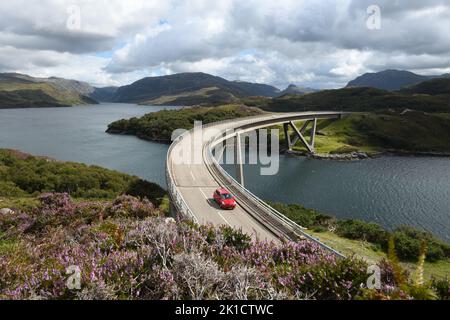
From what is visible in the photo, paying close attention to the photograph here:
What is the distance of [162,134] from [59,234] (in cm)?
11262

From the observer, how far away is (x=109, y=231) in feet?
40.5

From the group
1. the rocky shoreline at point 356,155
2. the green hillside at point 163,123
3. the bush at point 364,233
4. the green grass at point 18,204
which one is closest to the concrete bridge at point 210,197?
the bush at point 364,233

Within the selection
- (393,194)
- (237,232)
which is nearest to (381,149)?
(393,194)

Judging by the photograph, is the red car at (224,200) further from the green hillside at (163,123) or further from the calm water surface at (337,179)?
the green hillside at (163,123)

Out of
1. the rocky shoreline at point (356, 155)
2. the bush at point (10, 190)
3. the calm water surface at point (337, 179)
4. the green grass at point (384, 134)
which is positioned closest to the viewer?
the bush at point (10, 190)

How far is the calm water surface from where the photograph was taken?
50206mm

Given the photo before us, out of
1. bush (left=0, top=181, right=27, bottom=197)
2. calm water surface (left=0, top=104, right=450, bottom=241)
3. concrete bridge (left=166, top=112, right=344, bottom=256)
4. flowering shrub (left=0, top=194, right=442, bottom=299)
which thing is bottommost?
calm water surface (left=0, top=104, right=450, bottom=241)

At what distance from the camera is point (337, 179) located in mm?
71938

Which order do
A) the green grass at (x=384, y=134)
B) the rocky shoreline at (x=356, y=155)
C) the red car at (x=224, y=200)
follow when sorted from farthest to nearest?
the green grass at (x=384, y=134), the rocky shoreline at (x=356, y=155), the red car at (x=224, y=200)

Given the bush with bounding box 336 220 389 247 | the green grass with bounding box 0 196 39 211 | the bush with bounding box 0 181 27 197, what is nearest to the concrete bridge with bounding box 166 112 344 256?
the bush with bounding box 336 220 389 247

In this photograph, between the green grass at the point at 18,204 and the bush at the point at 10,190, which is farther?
the bush at the point at 10,190

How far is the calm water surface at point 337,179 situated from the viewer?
50206 millimetres

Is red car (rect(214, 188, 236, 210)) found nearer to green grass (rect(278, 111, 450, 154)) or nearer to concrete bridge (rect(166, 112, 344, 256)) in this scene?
concrete bridge (rect(166, 112, 344, 256))

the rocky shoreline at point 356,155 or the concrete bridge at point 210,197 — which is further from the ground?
the concrete bridge at point 210,197
